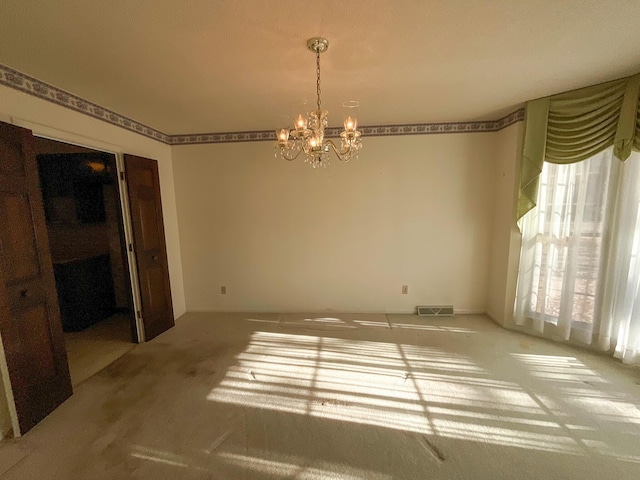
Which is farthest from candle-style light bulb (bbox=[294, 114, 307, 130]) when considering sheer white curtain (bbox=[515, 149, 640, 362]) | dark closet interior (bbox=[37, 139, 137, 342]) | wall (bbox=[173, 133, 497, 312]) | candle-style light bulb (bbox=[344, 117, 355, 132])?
sheer white curtain (bbox=[515, 149, 640, 362])

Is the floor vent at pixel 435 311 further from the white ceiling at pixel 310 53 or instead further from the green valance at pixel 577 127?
the white ceiling at pixel 310 53

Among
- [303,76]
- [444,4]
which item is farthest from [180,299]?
[444,4]

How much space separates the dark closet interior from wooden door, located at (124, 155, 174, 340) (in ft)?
0.58

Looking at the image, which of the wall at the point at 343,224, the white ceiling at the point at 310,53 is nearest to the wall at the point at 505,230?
the wall at the point at 343,224

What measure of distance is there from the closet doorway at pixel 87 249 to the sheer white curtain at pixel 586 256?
15.0 feet

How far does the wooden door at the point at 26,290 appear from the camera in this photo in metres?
1.73

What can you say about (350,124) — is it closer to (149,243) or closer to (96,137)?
(96,137)

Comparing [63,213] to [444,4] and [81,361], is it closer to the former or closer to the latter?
[81,361]

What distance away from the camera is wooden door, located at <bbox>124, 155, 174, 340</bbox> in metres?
2.95

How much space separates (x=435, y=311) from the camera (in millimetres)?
3623

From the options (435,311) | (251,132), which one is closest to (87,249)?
(251,132)

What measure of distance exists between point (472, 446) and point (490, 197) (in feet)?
9.42

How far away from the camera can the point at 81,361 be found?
105 inches

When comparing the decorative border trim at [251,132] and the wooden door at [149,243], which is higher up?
the decorative border trim at [251,132]
